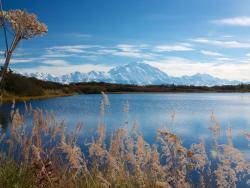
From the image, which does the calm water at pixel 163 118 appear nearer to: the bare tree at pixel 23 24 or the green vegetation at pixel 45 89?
the bare tree at pixel 23 24

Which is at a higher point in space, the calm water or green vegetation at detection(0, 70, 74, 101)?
green vegetation at detection(0, 70, 74, 101)

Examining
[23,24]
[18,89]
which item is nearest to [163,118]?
[23,24]

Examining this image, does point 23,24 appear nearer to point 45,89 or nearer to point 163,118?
point 163,118

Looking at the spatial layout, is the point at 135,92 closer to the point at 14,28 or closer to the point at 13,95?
the point at 13,95

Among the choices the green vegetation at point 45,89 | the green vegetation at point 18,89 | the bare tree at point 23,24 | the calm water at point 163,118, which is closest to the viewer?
the bare tree at point 23,24

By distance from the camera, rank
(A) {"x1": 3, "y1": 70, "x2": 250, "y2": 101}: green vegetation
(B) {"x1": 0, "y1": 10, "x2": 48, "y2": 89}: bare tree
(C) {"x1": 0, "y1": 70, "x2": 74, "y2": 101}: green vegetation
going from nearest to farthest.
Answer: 1. (B) {"x1": 0, "y1": 10, "x2": 48, "y2": 89}: bare tree
2. (C) {"x1": 0, "y1": 70, "x2": 74, "y2": 101}: green vegetation
3. (A) {"x1": 3, "y1": 70, "x2": 250, "y2": 101}: green vegetation

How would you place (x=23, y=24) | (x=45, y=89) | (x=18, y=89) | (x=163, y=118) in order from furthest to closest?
(x=45, y=89), (x=18, y=89), (x=163, y=118), (x=23, y=24)

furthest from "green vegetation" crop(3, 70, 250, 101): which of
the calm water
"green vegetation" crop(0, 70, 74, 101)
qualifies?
the calm water

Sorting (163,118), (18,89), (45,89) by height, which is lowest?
(163,118)

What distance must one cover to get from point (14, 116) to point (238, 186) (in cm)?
571

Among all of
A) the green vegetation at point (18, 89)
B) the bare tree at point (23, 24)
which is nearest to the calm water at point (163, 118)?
the bare tree at point (23, 24)

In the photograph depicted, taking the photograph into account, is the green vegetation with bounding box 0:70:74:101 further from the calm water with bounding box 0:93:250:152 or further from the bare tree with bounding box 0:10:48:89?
the bare tree with bounding box 0:10:48:89

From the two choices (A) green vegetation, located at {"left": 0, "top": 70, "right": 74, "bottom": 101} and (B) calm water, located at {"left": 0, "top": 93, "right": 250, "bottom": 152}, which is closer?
(B) calm water, located at {"left": 0, "top": 93, "right": 250, "bottom": 152}

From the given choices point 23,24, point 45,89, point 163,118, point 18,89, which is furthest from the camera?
point 45,89
